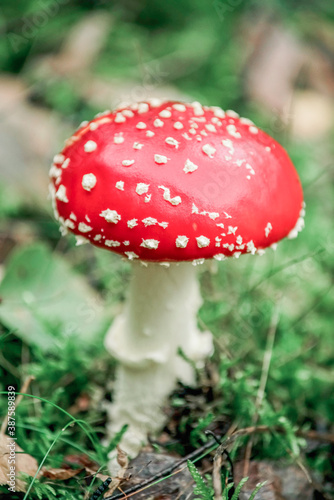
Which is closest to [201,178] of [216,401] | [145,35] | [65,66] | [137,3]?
[216,401]

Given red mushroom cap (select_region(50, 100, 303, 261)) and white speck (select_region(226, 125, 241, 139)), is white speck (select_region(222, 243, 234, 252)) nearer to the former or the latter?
red mushroom cap (select_region(50, 100, 303, 261))

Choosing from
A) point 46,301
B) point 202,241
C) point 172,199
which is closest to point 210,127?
point 172,199

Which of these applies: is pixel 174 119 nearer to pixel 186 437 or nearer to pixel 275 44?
pixel 186 437

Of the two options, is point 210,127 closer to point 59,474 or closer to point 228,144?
point 228,144

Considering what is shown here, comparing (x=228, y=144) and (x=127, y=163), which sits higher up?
(x=228, y=144)

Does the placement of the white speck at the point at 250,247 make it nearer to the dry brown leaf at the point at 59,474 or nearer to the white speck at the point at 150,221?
the white speck at the point at 150,221

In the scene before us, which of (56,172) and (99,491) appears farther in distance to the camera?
(56,172)
